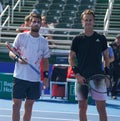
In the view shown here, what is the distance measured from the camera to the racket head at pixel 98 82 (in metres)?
6.78

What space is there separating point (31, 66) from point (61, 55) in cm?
798

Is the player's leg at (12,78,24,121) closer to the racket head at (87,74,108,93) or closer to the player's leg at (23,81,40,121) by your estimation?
the player's leg at (23,81,40,121)

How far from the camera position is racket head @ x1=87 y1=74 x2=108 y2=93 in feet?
22.2

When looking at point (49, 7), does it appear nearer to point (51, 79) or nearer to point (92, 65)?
point (51, 79)

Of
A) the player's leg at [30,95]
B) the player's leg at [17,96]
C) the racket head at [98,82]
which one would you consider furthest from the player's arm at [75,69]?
the player's leg at [17,96]

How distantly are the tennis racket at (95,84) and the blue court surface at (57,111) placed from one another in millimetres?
2808

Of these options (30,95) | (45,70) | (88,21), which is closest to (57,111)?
(45,70)

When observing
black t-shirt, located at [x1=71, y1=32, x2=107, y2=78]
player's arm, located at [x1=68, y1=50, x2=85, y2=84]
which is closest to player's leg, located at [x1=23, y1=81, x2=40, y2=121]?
player's arm, located at [x1=68, y1=50, x2=85, y2=84]

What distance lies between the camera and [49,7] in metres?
21.0

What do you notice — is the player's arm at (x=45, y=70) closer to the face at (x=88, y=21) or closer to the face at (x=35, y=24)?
the face at (x=35, y=24)

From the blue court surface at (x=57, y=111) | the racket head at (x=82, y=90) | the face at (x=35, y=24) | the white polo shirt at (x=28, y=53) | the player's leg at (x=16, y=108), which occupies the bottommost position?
the blue court surface at (x=57, y=111)

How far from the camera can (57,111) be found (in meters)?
10.6

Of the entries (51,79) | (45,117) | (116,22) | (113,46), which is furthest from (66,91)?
(116,22)

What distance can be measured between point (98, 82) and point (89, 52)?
0.45 meters
